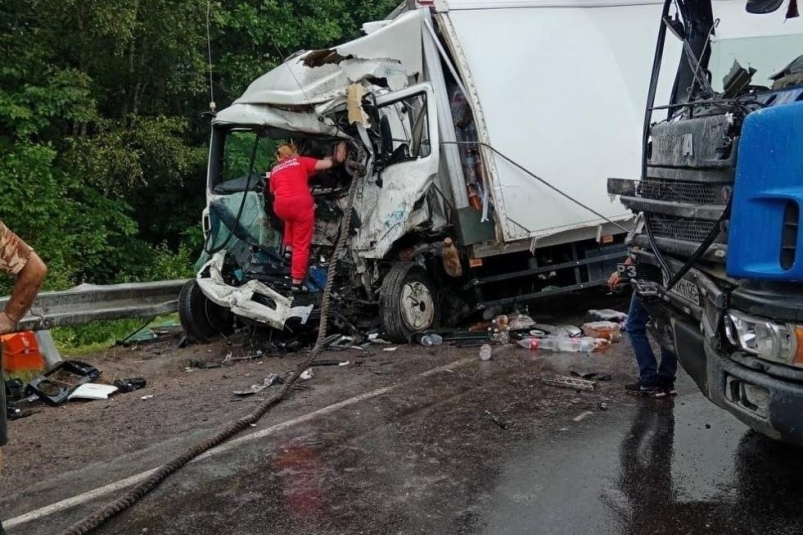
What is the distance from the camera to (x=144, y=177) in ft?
45.1

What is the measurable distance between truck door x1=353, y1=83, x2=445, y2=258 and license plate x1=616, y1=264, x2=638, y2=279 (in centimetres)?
265

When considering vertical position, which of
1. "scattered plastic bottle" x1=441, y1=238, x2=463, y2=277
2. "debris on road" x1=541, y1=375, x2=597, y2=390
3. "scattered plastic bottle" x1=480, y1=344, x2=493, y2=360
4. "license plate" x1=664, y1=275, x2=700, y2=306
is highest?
"license plate" x1=664, y1=275, x2=700, y2=306

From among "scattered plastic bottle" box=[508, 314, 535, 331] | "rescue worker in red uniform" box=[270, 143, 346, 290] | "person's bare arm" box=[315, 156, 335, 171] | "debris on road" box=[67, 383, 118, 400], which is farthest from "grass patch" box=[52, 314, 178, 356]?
"scattered plastic bottle" box=[508, 314, 535, 331]

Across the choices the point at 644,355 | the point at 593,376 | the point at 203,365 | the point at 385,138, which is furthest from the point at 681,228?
the point at 203,365

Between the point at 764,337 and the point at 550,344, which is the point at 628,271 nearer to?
the point at 764,337

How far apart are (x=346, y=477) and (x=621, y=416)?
1.85 m

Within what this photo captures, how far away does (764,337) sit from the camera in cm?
288

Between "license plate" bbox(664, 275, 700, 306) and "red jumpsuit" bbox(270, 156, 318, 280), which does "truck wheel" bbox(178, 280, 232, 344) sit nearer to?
"red jumpsuit" bbox(270, 156, 318, 280)

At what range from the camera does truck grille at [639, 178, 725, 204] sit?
3514 millimetres

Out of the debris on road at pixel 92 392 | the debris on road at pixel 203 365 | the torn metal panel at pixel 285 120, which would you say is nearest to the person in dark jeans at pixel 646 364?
the torn metal panel at pixel 285 120

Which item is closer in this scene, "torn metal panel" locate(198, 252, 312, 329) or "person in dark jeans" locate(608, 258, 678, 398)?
"person in dark jeans" locate(608, 258, 678, 398)

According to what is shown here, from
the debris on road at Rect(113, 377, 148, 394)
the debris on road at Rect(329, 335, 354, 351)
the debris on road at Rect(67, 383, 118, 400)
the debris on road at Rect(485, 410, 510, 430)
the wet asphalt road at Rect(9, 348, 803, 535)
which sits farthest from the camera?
the debris on road at Rect(329, 335, 354, 351)

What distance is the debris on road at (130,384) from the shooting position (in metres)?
6.18

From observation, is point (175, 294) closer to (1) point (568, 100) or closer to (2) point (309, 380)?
(2) point (309, 380)
